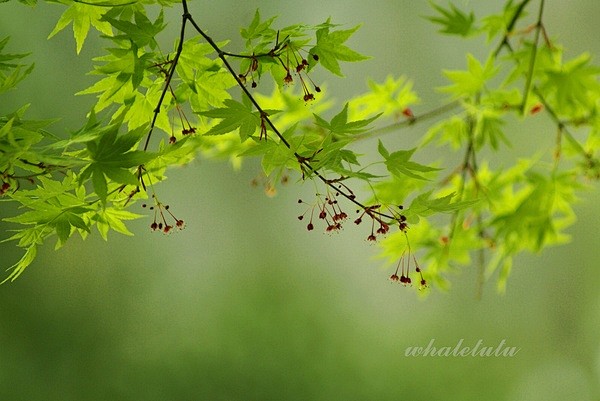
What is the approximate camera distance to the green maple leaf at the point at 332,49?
71cm

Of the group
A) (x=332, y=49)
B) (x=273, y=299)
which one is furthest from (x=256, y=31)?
(x=273, y=299)

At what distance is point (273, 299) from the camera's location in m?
3.73

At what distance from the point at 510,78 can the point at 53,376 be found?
3067 millimetres

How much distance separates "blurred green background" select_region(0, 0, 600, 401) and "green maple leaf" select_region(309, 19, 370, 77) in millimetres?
2659

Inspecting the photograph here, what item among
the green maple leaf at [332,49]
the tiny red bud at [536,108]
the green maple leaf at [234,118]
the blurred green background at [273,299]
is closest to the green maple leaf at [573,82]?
the tiny red bud at [536,108]

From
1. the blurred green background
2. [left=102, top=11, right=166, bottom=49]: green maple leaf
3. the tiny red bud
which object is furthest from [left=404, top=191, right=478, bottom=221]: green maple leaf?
the blurred green background

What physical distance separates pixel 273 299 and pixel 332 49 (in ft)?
10.2

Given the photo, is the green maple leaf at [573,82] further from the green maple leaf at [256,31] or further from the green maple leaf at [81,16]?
the green maple leaf at [81,16]

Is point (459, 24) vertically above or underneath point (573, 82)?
above

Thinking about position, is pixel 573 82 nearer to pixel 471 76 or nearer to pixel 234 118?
pixel 471 76

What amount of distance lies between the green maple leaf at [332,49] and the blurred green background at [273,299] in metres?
2.66

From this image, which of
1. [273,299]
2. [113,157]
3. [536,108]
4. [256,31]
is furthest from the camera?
[273,299]

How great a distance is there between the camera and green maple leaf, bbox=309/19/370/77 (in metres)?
0.71

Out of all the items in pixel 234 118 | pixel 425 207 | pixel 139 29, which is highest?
pixel 139 29
